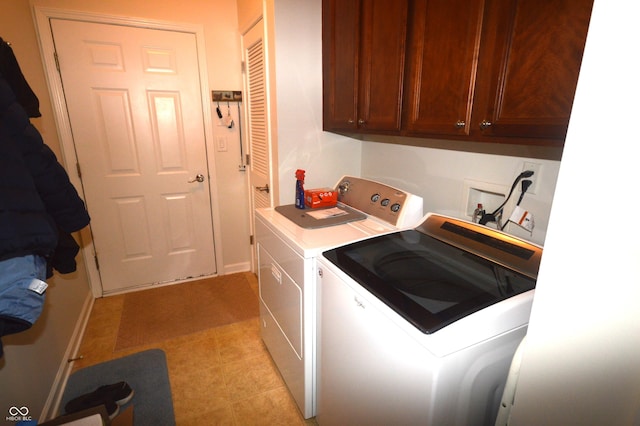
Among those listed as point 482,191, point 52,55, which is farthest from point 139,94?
point 482,191

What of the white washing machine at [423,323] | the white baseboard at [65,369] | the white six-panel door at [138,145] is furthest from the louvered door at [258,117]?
the white baseboard at [65,369]

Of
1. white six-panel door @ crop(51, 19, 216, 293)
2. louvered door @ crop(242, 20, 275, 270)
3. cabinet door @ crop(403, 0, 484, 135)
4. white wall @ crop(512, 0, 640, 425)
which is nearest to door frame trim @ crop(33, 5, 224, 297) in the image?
white six-panel door @ crop(51, 19, 216, 293)

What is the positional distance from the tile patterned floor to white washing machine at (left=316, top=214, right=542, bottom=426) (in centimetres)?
47

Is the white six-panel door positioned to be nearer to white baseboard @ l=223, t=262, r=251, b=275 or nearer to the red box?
white baseboard @ l=223, t=262, r=251, b=275

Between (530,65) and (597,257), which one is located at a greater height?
(530,65)

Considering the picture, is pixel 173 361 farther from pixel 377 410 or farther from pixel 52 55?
pixel 52 55

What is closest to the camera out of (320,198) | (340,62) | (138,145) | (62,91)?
(340,62)

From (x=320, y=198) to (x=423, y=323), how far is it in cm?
113

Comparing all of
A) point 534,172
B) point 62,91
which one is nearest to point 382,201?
point 534,172

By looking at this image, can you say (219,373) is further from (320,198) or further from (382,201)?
(382,201)

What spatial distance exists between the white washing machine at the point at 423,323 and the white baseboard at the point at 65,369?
140cm

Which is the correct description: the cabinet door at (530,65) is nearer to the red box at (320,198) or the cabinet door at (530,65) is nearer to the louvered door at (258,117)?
the red box at (320,198)

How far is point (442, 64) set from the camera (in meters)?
1.16

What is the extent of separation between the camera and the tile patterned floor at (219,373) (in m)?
1.66
